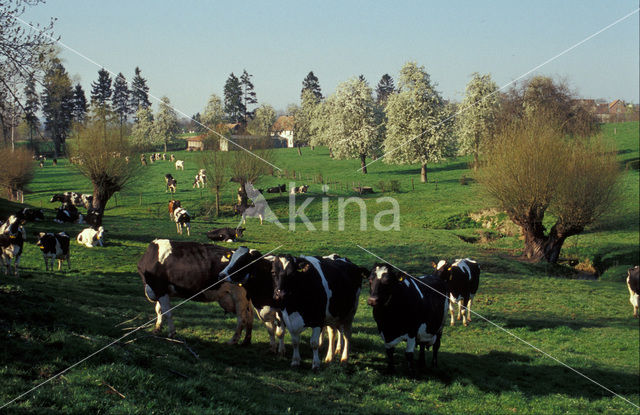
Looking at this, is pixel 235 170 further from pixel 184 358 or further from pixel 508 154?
pixel 508 154

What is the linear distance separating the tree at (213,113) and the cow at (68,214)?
12242 mm

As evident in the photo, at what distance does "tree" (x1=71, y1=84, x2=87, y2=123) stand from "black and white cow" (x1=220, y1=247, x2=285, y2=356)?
7541mm

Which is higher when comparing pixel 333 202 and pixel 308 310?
pixel 333 202

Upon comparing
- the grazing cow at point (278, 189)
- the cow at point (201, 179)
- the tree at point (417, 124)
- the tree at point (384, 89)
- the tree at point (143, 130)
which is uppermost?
the tree at point (384, 89)

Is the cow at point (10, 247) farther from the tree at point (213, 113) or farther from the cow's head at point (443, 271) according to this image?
the cow's head at point (443, 271)

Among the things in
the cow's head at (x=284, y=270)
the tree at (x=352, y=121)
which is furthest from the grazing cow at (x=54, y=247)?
the tree at (x=352, y=121)

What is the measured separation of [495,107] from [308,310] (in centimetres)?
6795

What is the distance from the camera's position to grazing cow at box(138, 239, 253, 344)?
1241 centimetres

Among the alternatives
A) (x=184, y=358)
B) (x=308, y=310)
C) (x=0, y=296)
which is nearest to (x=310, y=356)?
(x=308, y=310)

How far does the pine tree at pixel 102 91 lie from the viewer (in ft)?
57.0

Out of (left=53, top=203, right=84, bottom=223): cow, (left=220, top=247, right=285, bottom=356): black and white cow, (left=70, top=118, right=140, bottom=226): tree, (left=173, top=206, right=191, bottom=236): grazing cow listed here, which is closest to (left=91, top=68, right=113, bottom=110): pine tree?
(left=70, top=118, right=140, bottom=226): tree

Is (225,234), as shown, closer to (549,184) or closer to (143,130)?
(143,130)

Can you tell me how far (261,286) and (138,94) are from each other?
29.6 feet

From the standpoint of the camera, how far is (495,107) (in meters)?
71.8
